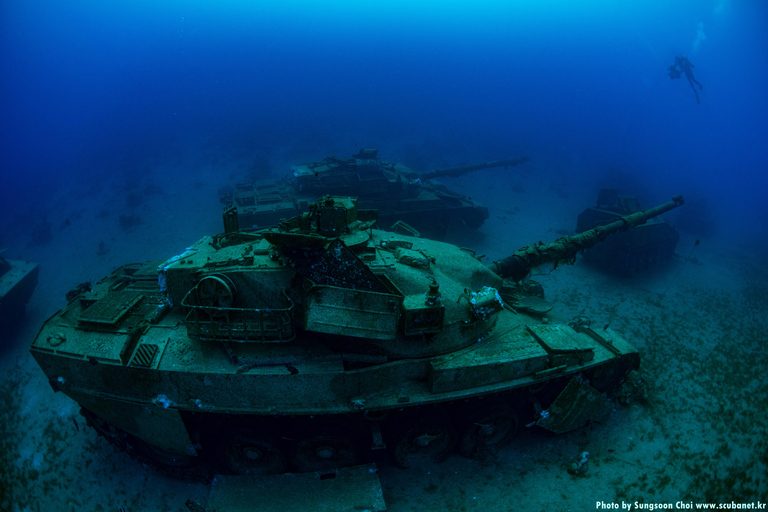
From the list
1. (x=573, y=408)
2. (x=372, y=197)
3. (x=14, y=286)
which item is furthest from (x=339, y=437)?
(x=14, y=286)

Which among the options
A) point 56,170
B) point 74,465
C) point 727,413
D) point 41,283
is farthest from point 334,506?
point 56,170

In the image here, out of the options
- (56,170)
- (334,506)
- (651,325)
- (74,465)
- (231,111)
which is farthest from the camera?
(231,111)

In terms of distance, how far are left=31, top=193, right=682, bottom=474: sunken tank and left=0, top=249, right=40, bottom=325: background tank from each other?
6.90m

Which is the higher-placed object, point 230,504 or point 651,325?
point 230,504

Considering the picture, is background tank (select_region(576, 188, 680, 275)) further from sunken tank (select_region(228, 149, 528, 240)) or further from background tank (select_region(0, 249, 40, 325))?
background tank (select_region(0, 249, 40, 325))

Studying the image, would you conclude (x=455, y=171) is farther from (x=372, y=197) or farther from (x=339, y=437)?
(x=339, y=437)

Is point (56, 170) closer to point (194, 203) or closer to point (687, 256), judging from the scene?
point (194, 203)

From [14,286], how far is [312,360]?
39.3 ft

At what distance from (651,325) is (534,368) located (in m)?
7.65

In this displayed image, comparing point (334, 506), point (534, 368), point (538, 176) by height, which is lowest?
point (538, 176)

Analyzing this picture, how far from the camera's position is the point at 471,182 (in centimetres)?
2822

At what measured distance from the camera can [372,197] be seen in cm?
1569

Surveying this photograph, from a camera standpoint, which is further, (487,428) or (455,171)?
(455,171)

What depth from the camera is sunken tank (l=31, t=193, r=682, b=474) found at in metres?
5.63
